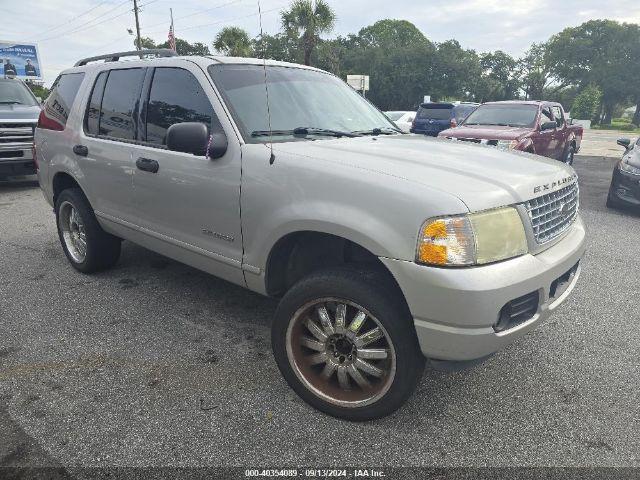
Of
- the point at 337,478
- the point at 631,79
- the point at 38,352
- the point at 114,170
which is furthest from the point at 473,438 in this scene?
the point at 631,79

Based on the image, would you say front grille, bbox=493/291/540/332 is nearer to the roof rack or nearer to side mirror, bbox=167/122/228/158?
side mirror, bbox=167/122/228/158

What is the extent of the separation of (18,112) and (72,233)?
19.1 ft

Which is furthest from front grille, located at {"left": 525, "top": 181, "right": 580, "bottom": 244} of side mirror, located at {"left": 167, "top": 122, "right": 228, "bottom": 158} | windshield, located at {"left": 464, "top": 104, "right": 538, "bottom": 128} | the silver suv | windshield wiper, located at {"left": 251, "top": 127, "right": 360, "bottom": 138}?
windshield, located at {"left": 464, "top": 104, "right": 538, "bottom": 128}

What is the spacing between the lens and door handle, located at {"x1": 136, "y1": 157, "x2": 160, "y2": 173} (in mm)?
3127

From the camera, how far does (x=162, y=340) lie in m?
3.19

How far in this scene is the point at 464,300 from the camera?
193 centimetres

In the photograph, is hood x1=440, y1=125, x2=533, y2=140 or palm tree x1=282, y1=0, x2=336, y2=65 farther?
palm tree x1=282, y1=0, x2=336, y2=65

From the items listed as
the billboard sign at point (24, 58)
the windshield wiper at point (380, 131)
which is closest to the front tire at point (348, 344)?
the windshield wiper at point (380, 131)

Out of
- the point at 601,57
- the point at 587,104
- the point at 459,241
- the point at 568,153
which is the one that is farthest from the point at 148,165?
the point at 601,57

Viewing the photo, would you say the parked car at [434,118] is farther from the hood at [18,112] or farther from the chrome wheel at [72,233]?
the chrome wheel at [72,233]

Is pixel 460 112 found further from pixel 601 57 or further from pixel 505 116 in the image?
pixel 601 57

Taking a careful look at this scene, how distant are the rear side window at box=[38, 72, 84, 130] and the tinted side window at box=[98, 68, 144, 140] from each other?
0.56m

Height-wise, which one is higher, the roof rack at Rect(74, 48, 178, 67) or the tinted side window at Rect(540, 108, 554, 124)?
the roof rack at Rect(74, 48, 178, 67)

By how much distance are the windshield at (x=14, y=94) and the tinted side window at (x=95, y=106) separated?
22.5ft
